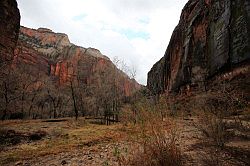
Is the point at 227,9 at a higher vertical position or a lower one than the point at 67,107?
higher

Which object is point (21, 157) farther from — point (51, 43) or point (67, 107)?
point (51, 43)

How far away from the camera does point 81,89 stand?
127 ft

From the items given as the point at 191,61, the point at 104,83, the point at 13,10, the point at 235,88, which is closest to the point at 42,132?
the point at 235,88

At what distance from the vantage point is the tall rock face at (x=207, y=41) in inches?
748

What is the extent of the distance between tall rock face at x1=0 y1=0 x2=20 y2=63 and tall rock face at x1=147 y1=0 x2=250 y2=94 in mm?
20840

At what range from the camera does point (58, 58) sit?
9938 centimetres

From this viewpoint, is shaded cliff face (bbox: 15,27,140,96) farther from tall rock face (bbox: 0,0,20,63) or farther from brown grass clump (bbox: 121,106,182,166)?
brown grass clump (bbox: 121,106,182,166)

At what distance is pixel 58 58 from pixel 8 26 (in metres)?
65.2

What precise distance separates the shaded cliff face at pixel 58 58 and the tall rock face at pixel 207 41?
394 inches

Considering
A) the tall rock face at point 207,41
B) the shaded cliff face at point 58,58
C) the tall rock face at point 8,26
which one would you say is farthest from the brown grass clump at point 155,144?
the shaded cliff face at point 58,58

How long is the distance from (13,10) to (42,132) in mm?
24203

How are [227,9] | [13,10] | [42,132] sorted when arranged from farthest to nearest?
[13,10], [227,9], [42,132]

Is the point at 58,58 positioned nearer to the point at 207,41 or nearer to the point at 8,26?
the point at 8,26

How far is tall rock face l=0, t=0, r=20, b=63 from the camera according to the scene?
1315 inches
